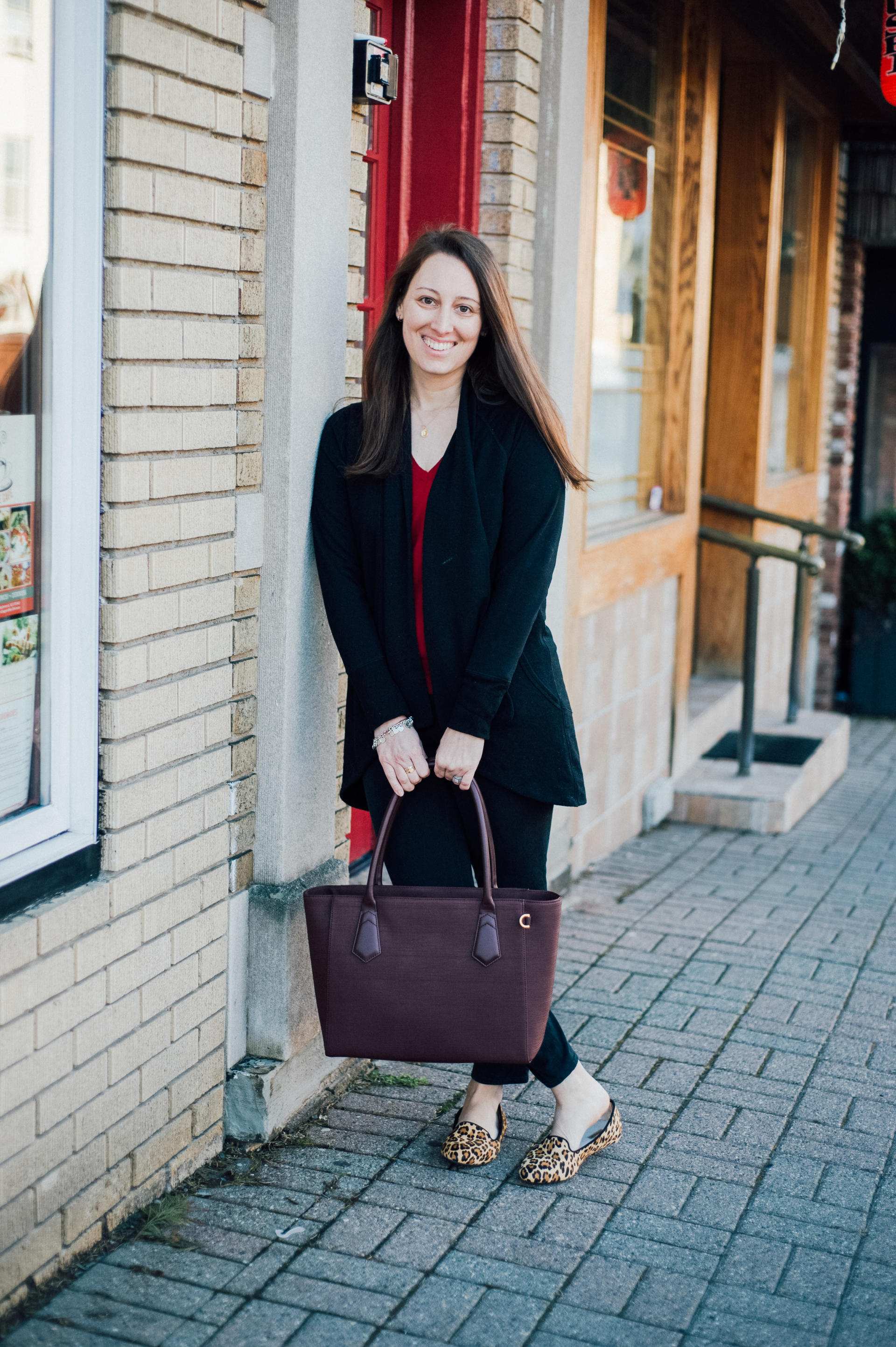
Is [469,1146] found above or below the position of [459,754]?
A: below

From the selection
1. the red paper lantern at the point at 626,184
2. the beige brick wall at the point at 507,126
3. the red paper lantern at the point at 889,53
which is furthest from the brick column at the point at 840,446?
the beige brick wall at the point at 507,126

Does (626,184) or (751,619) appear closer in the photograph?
(626,184)

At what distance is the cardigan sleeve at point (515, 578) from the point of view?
304 centimetres

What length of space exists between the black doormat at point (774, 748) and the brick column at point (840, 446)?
2.56 m


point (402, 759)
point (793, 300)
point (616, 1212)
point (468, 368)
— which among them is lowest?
point (616, 1212)

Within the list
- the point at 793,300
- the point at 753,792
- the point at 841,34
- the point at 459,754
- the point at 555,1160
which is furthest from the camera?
the point at 793,300

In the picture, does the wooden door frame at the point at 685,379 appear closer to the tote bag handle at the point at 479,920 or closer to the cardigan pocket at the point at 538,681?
the cardigan pocket at the point at 538,681

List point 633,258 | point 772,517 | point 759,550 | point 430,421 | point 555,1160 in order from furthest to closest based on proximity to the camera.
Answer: point 772,517, point 759,550, point 633,258, point 555,1160, point 430,421

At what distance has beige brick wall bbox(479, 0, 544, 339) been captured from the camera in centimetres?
440

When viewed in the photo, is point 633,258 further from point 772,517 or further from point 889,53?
point 772,517

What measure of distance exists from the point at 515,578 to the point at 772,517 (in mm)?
4450

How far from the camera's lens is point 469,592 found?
3.09 metres

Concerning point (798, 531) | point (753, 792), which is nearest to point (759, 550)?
point (798, 531)

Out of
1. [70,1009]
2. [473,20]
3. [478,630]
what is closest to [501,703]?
[478,630]
